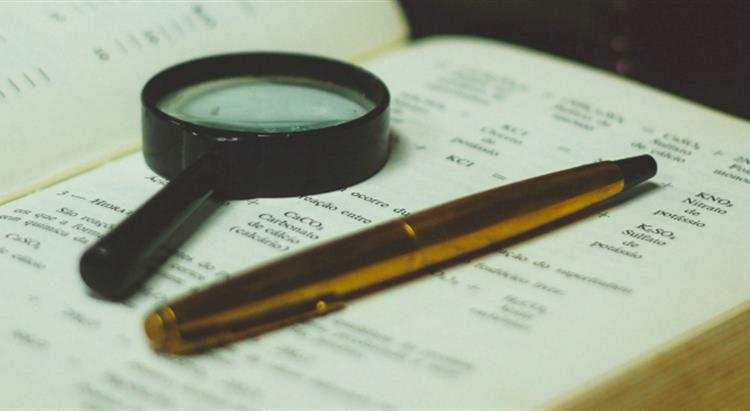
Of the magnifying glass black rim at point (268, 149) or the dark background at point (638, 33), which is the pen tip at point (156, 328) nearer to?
the magnifying glass black rim at point (268, 149)

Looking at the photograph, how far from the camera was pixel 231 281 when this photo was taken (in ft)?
1.97

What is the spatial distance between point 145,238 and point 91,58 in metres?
0.30

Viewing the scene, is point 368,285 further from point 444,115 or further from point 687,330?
point 444,115

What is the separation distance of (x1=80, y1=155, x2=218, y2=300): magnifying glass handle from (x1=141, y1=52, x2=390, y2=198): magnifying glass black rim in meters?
0.02

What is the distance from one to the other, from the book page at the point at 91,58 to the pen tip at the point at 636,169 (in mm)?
Answer: 416

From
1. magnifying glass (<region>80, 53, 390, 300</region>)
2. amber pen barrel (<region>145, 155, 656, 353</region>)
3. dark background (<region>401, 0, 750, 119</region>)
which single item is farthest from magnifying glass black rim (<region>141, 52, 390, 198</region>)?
dark background (<region>401, 0, 750, 119</region>)

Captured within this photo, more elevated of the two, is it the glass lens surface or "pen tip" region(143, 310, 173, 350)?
the glass lens surface

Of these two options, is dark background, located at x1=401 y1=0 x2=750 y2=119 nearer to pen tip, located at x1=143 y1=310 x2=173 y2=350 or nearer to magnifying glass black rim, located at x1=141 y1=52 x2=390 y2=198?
magnifying glass black rim, located at x1=141 y1=52 x2=390 y2=198

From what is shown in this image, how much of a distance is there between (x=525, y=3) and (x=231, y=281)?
0.72 m

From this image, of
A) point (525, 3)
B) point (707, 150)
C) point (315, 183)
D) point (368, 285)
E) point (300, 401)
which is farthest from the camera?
point (525, 3)

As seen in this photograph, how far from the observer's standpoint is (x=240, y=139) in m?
0.73

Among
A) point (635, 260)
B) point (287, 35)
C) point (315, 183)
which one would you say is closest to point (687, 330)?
point (635, 260)

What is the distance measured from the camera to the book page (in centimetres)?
81

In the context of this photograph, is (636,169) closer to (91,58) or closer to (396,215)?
(396,215)
